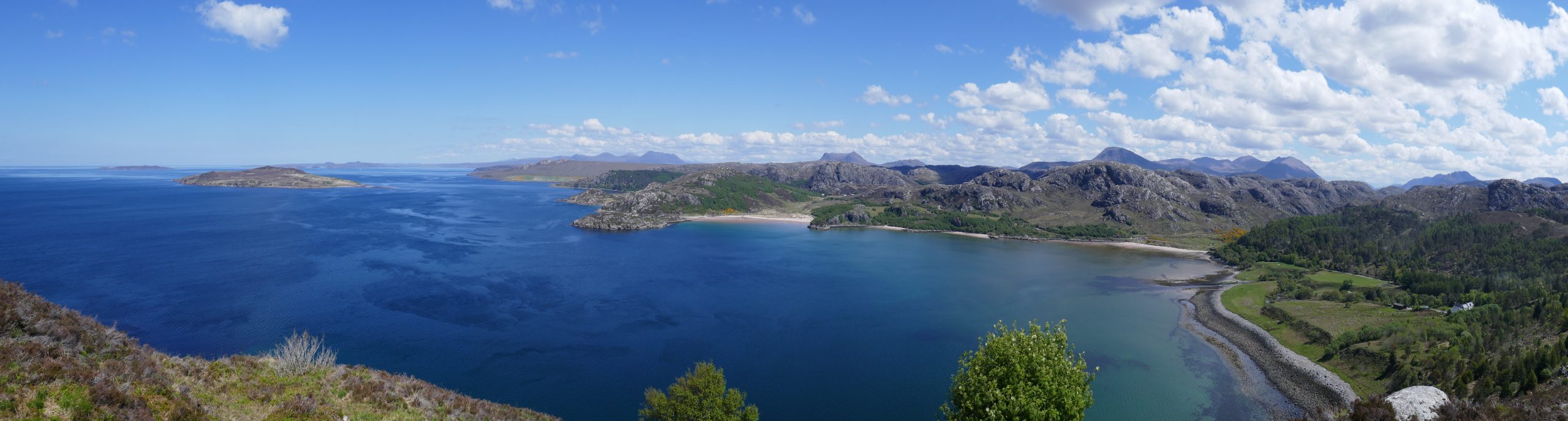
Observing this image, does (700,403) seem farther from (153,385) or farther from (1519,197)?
(1519,197)

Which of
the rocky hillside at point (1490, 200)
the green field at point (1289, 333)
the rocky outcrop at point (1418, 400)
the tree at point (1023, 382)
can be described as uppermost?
the rocky hillside at point (1490, 200)

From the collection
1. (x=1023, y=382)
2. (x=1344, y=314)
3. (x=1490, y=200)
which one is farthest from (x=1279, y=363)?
(x=1490, y=200)

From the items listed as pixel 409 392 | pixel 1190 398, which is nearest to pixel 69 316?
pixel 409 392

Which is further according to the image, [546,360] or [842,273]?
[842,273]

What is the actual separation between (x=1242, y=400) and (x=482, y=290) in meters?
94.1

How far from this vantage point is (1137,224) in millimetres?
195500

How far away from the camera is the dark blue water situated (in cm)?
5634

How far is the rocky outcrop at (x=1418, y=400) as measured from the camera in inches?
1503

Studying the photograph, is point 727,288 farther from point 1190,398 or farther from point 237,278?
point 237,278

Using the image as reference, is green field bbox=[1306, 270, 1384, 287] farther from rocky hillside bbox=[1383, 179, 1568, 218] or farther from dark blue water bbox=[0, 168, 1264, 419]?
rocky hillside bbox=[1383, 179, 1568, 218]

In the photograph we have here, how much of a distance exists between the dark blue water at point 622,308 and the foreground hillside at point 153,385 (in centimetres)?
2216

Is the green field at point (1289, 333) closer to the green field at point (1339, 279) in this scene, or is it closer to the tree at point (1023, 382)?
the green field at point (1339, 279)

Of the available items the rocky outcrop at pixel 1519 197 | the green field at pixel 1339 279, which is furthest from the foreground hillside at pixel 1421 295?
the rocky outcrop at pixel 1519 197

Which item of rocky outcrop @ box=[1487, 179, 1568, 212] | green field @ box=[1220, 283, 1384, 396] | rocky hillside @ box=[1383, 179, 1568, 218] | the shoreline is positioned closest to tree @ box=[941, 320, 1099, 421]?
the shoreline
